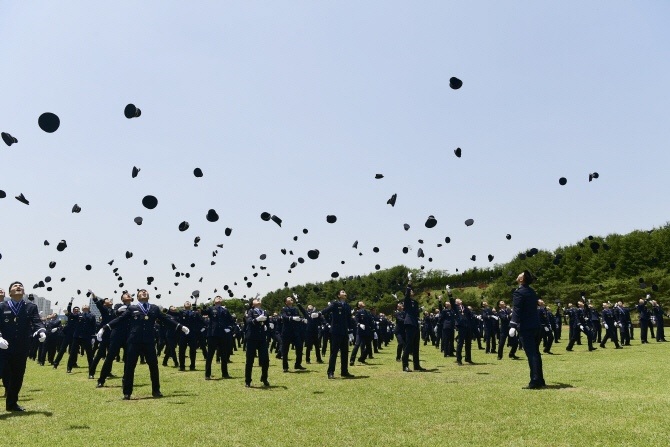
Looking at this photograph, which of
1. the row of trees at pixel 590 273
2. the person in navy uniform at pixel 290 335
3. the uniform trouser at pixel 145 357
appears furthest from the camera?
the row of trees at pixel 590 273

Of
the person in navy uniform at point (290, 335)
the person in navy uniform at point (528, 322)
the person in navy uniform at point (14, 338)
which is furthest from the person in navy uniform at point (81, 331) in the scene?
the person in navy uniform at point (528, 322)

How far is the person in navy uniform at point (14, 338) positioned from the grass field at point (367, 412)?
0.54 meters

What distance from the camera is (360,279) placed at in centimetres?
9725

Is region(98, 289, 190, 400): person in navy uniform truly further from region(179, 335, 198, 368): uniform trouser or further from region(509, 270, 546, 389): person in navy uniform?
region(179, 335, 198, 368): uniform trouser

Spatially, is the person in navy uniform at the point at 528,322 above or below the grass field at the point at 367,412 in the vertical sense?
above

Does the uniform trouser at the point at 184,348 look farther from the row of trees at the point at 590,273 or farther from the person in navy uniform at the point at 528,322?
the row of trees at the point at 590,273

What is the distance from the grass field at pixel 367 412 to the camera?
7.13 meters

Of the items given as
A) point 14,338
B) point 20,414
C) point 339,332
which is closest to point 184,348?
point 339,332

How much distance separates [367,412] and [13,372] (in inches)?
282

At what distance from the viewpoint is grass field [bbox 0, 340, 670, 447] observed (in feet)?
23.4

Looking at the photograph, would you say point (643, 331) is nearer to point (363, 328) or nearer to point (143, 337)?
point (363, 328)

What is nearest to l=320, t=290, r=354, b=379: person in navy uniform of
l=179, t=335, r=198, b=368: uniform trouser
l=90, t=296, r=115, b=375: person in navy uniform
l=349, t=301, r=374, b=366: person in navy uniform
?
l=349, t=301, r=374, b=366: person in navy uniform

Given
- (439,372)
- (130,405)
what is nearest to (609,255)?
(439,372)

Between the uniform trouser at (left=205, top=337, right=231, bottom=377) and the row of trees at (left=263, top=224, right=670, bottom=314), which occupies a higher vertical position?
the row of trees at (left=263, top=224, right=670, bottom=314)
